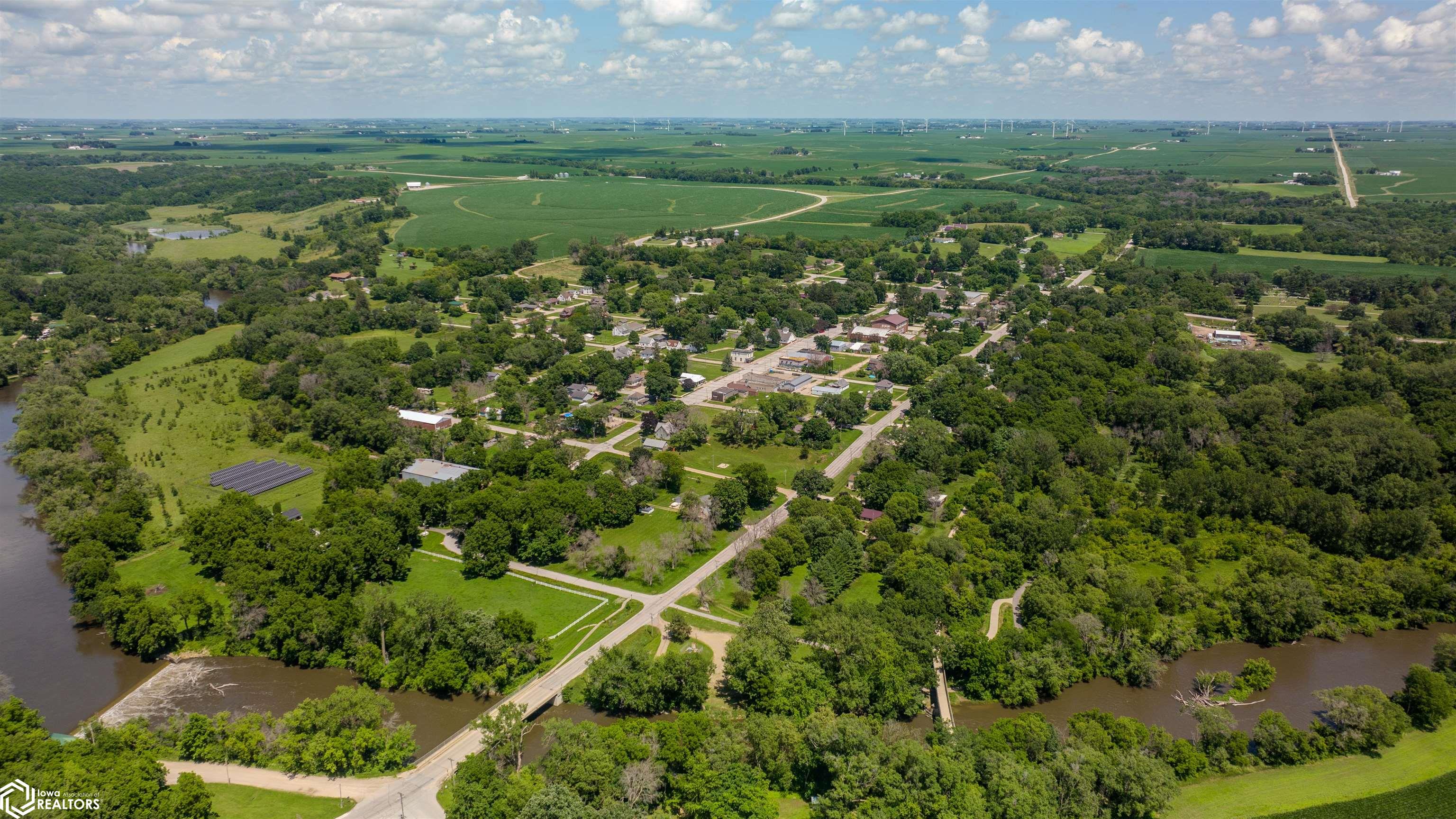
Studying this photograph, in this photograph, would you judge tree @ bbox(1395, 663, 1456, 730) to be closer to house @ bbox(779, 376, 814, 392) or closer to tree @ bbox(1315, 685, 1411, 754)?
tree @ bbox(1315, 685, 1411, 754)

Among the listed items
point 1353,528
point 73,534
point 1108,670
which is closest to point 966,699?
point 1108,670

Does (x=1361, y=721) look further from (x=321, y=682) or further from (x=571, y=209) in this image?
(x=571, y=209)

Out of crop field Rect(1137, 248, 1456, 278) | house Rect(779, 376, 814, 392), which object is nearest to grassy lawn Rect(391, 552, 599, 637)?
house Rect(779, 376, 814, 392)

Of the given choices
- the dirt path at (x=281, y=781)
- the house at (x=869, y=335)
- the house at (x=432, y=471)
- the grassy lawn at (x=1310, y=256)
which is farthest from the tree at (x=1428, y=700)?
the grassy lawn at (x=1310, y=256)

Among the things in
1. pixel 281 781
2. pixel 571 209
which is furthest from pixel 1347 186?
pixel 281 781

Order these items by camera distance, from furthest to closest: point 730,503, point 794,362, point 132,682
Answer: point 794,362, point 730,503, point 132,682

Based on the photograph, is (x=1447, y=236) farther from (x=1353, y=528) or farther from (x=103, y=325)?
(x=103, y=325)
